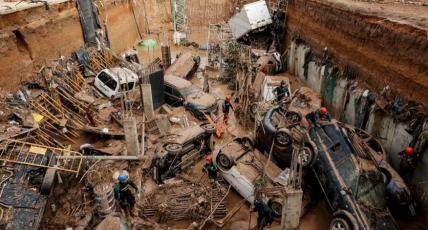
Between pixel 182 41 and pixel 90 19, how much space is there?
8679mm

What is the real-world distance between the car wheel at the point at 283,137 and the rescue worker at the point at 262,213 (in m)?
2.41

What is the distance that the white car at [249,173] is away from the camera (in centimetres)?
768

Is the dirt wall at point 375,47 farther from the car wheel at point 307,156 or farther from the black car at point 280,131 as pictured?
the car wheel at point 307,156

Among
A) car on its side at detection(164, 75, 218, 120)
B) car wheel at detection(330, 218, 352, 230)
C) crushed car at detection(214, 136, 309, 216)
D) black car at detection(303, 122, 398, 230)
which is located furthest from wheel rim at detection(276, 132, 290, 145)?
car on its side at detection(164, 75, 218, 120)

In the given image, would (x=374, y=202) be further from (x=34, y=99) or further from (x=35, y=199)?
(x=34, y=99)

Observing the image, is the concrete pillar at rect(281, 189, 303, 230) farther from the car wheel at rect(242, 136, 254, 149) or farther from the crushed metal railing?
the crushed metal railing

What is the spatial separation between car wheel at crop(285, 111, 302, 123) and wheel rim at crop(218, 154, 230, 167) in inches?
116

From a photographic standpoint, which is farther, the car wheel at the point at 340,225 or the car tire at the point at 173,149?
the car tire at the point at 173,149

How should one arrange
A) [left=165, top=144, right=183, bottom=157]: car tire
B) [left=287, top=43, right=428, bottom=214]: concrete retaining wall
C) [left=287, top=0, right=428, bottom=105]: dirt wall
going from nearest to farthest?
[left=287, top=43, right=428, bottom=214]: concrete retaining wall < [left=165, top=144, right=183, bottom=157]: car tire < [left=287, top=0, right=428, bottom=105]: dirt wall

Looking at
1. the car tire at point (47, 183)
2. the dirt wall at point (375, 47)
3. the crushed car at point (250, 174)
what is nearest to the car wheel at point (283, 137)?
the crushed car at point (250, 174)

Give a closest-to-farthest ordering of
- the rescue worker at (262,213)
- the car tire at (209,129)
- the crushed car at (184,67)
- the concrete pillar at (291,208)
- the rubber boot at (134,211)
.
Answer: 1. the concrete pillar at (291,208)
2. the rescue worker at (262,213)
3. the rubber boot at (134,211)
4. the car tire at (209,129)
5. the crushed car at (184,67)

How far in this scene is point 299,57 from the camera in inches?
677

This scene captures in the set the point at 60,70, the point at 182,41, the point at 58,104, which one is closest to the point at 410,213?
the point at 58,104

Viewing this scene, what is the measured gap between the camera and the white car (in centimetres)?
768
